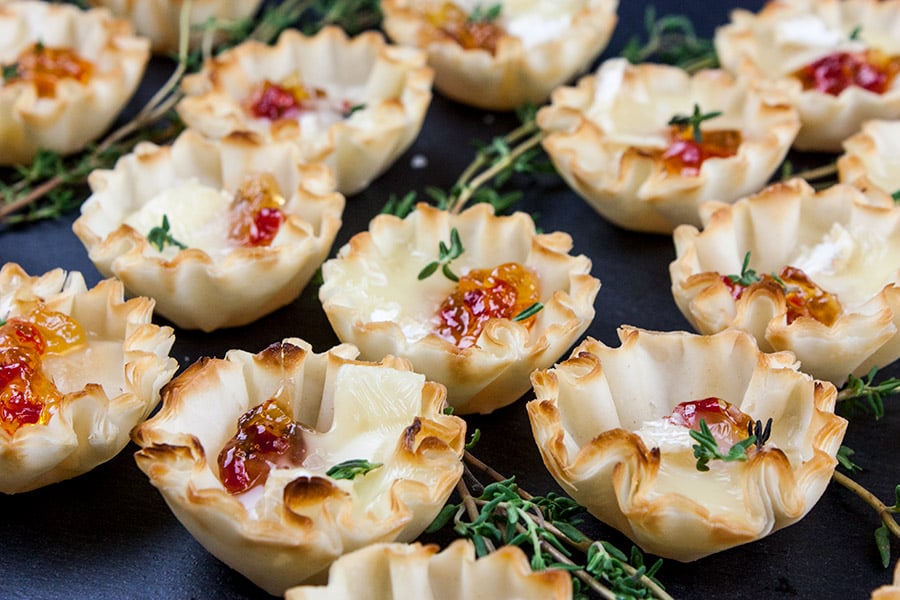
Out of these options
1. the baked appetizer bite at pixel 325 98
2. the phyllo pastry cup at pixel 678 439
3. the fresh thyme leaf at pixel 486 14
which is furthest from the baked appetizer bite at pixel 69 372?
the fresh thyme leaf at pixel 486 14

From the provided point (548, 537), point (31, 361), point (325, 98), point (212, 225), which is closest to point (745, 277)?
point (548, 537)

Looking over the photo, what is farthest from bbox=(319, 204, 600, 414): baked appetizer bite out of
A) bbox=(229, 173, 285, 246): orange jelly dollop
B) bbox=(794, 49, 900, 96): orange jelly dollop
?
bbox=(794, 49, 900, 96): orange jelly dollop

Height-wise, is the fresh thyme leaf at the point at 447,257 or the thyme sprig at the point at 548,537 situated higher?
the fresh thyme leaf at the point at 447,257

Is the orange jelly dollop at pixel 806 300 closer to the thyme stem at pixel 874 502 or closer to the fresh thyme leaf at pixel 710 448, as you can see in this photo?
the thyme stem at pixel 874 502

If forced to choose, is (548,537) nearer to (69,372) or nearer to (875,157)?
(69,372)

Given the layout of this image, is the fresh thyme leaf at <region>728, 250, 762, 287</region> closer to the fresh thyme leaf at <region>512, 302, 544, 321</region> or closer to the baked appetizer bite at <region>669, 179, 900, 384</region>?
the baked appetizer bite at <region>669, 179, 900, 384</region>
